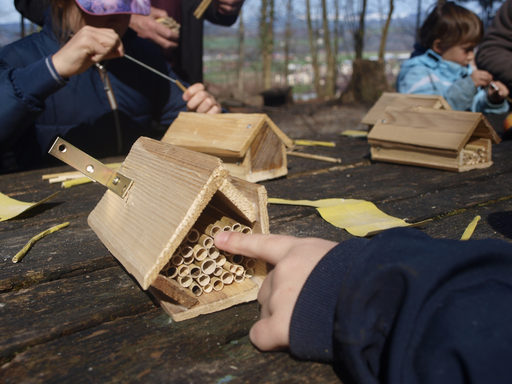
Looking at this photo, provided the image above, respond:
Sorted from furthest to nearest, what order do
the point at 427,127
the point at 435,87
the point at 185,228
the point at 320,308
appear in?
the point at 435,87
the point at 427,127
the point at 185,228
the point at 320,308

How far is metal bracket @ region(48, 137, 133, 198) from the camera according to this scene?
1.11 metres

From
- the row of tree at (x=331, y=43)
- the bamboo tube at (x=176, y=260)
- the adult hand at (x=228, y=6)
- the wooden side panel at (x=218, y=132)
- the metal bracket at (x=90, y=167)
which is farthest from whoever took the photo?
the row of tree at (x=331, y=43)

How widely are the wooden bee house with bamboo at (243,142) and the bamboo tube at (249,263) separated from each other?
108cm

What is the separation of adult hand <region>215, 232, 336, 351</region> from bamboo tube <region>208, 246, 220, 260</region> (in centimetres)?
4

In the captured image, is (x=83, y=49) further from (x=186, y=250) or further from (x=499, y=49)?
(x=499, y=49)

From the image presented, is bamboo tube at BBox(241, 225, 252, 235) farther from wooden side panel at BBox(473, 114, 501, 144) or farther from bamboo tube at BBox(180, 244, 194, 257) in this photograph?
wooden side panel at BBox(473, 114, 501, 144)

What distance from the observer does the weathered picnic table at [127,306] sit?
76 centimetres

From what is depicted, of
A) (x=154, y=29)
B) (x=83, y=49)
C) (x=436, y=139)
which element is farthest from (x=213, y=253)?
(x=154, y=29)

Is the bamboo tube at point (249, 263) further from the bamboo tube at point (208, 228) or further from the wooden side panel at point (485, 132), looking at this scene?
the wooden side panel at point (485, 132)

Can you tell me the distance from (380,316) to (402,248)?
0.42 ft

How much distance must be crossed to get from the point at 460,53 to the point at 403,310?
4.46 metres

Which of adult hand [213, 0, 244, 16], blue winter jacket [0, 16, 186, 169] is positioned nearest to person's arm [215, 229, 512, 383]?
blue winter jacket [0, 16, 186, 169]

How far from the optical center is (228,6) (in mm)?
4238

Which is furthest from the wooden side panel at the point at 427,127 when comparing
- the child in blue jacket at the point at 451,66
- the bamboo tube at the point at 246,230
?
the child in blue jacket at the point at 451,66
